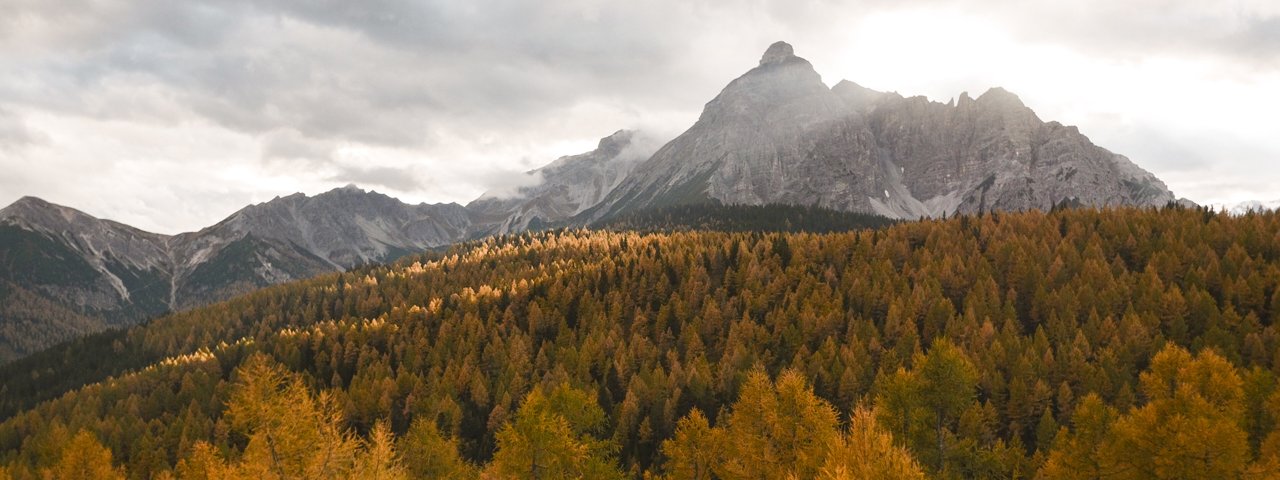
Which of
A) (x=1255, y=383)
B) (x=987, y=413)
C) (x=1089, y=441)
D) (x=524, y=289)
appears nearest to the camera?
(x=1089, y=441)

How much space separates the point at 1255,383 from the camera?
64.0 meters

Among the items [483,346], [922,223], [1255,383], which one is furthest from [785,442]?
[922,223]

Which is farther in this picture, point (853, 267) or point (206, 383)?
point (853, 267)

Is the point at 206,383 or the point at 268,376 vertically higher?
the point at 268,376

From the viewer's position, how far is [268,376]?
22625 millimetres

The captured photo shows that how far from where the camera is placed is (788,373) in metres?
43.6

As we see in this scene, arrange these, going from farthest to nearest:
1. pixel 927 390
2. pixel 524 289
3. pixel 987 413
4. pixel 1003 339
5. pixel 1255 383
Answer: pixel 524 289 < pixel 1003 339 < pixel 987 413 < pixel 1255 383 < pixel 927 390

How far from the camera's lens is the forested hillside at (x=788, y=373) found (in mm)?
42969

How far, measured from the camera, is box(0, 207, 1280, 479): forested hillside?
4297 cm

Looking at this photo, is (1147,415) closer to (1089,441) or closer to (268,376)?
(1089,441)

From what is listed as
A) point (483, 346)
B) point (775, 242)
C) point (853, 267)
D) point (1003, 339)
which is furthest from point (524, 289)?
point (1003, 339)

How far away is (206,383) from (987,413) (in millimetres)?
151068

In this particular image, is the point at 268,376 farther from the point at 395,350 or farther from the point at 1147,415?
the point at 395,350

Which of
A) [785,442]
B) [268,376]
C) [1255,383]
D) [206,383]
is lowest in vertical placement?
[206,383]
